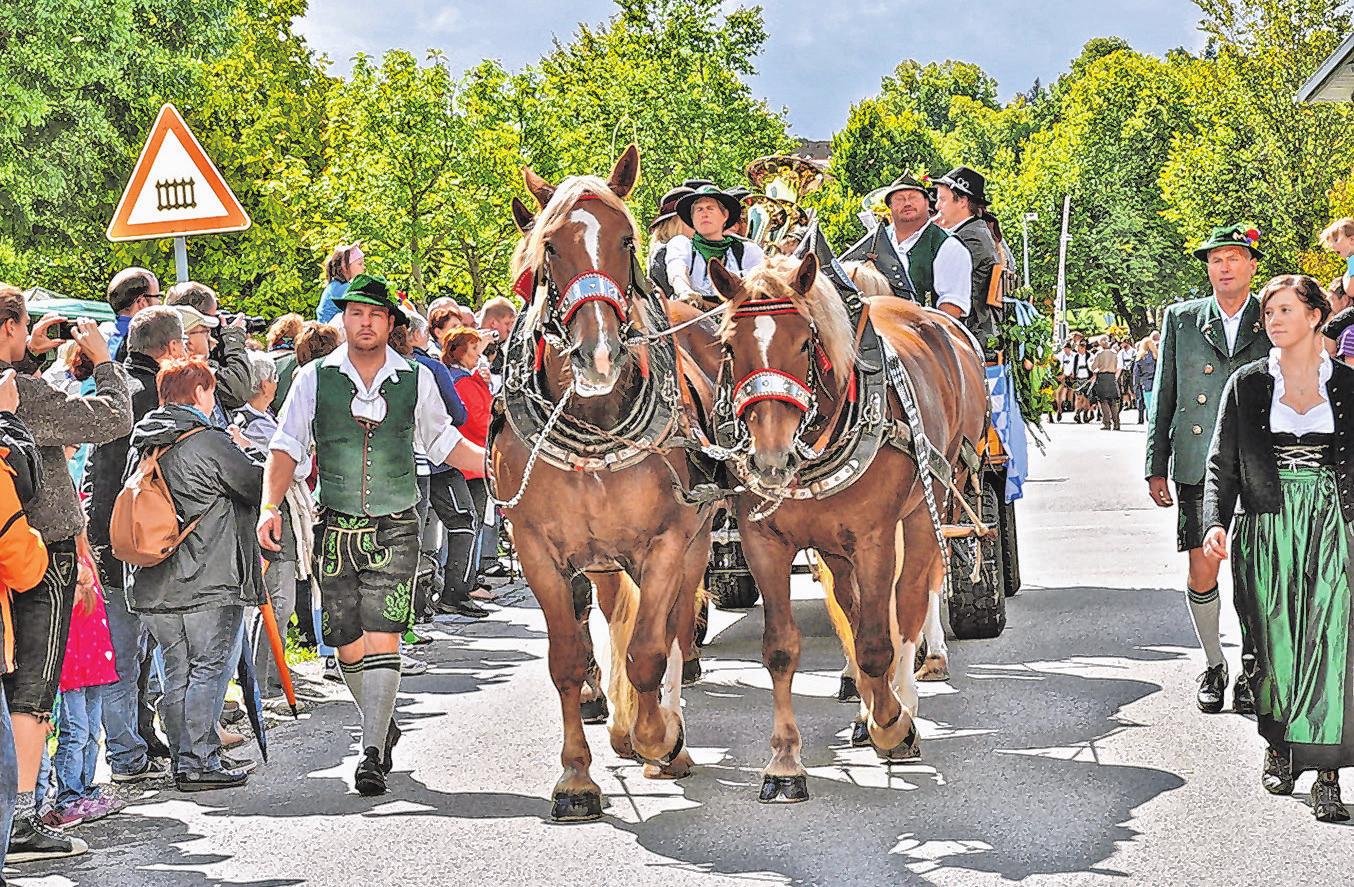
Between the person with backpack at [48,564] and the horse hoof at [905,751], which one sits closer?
the person with backpack at [48,564]

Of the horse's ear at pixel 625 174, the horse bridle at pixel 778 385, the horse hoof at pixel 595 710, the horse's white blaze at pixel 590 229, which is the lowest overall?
the horse hoof at pixel 595 710

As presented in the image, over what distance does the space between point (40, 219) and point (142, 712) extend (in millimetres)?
22825

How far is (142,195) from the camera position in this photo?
8.68 metres

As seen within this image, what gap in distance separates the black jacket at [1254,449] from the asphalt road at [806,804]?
105 centimetres

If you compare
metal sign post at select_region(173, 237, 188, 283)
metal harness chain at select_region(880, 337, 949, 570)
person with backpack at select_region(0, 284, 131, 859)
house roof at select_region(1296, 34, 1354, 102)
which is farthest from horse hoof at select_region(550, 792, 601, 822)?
house roof at select_region(1296, 34, 1354, 102)

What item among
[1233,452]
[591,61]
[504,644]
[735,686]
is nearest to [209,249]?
[591,61]

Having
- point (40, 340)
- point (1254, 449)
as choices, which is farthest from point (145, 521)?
point (1254, 449)

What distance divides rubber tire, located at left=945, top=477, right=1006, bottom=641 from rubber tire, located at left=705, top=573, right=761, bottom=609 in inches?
57.7

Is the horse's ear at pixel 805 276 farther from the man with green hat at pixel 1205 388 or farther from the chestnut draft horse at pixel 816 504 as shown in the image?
the man with green hat at pixel 1205 388

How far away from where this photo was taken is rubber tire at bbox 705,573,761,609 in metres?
11.0

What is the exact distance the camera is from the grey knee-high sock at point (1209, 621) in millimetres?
8117

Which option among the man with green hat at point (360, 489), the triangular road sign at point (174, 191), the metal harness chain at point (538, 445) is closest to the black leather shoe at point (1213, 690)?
the metal harness chain at point (538, 445)

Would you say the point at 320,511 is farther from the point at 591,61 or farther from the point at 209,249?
the point at 591,61

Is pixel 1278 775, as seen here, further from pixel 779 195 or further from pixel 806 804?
pixel 779 195
